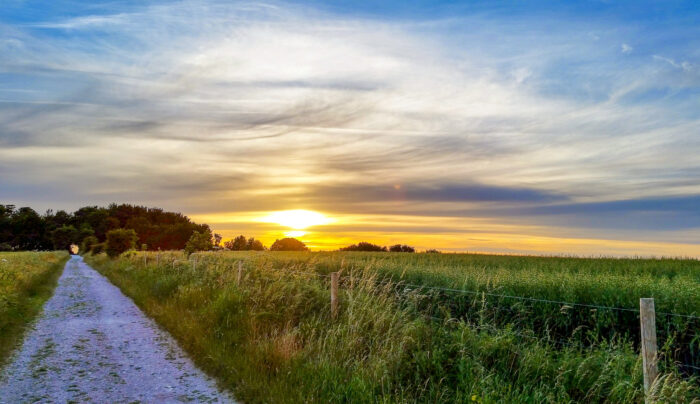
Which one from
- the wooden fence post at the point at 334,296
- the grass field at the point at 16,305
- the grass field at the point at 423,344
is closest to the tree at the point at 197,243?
the grass field at the point at 16,305

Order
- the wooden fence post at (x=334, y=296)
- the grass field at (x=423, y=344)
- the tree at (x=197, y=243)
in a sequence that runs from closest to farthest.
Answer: the grass field at (x=423, y=344), the wooden fence post at (x=334, y=296), the tree at (x=197, y=243)

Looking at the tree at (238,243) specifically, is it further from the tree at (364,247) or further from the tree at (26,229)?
the tree at (26,229)

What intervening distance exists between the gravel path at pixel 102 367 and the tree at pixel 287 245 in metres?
58.6

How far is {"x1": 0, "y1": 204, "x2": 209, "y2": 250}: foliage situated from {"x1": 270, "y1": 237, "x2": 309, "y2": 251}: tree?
45.4 meters

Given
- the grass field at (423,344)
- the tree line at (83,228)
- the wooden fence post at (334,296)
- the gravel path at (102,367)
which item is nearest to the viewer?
the grass field at (423,344)

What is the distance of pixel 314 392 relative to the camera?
661 cm

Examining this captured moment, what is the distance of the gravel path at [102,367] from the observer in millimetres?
7465

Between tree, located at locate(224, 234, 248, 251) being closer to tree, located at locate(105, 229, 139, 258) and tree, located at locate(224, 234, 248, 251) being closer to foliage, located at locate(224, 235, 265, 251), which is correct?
foliage, located at locate(224, 235, 265, 251)

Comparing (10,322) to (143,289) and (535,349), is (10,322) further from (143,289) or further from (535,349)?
(535,349)

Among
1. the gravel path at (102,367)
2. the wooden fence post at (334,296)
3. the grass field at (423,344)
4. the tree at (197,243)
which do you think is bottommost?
the gravel path at (102,367)

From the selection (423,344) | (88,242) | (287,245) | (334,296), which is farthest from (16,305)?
(88,242)

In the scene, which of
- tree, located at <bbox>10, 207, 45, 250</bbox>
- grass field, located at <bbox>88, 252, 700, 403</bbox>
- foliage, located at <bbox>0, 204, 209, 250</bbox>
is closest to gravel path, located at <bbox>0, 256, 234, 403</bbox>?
grass field, located at <bbox>88, 252, 700, 403</bbox>

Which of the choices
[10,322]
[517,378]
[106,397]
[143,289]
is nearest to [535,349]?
[517,378]

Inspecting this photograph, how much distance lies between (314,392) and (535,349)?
3528mm
